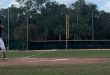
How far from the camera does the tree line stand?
82625 mm

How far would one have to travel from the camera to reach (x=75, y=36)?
267ft

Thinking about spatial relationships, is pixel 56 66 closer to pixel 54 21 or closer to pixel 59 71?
pixel 59 71

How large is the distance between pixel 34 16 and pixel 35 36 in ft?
38.2

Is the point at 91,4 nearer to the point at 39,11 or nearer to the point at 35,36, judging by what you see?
the point at 39,11

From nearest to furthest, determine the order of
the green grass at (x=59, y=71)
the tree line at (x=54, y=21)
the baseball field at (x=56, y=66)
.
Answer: the green grass at (x=59, y=71), the baseball field at (x=56, y=66), the tree line at (x=54, y=21)

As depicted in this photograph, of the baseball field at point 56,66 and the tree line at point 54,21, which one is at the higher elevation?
the tree line at point 54,21

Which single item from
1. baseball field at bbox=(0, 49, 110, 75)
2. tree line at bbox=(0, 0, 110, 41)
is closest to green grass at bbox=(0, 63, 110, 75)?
baseball field at bbox=(0, 49, 110, 75)

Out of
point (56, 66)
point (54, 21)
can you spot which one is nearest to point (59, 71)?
point (56, 66)

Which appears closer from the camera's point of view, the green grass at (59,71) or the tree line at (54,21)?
the green grass at (59,71)

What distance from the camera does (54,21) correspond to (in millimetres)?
88875

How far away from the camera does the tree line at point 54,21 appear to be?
271ft

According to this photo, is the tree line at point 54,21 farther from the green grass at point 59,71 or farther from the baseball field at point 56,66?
the green grass at point 59,71

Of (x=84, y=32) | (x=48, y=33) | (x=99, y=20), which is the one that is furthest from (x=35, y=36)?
(x=99, y=20)

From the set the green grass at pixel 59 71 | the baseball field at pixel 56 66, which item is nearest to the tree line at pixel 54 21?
the baseball field at pixel 56 66
